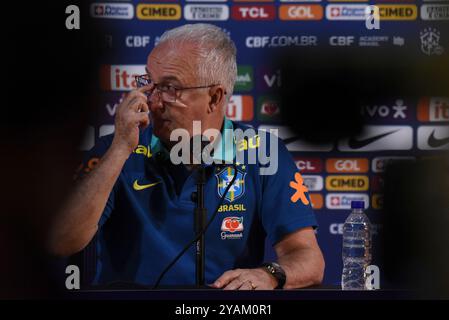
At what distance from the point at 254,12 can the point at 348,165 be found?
745 millimetres

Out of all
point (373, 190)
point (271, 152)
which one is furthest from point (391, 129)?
point (271, 152)

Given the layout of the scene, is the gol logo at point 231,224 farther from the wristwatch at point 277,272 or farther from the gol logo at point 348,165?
the gol logo at point 348,165

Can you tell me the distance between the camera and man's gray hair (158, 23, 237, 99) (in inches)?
129

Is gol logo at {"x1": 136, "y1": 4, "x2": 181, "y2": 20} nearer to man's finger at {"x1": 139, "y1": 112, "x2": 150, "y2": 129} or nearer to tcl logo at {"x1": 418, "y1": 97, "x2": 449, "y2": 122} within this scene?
man's finger at {"x1": 139, "y1": 112, "x2": 150, "y2": 129}

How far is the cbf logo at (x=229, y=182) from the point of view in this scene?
3.29 metres

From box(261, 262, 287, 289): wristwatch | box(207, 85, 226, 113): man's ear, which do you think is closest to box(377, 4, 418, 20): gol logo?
box(207, 85, 226, 113): man's ear

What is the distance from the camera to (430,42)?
335 cm

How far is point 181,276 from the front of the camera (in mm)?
3248

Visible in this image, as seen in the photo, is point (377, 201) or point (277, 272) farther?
point (377, 201)

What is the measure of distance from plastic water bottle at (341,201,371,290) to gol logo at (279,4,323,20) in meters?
0.79

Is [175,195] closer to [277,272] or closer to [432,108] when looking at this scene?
[277,272]

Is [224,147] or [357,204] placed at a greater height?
[224,147]

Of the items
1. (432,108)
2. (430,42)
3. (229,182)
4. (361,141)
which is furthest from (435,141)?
(229,182)

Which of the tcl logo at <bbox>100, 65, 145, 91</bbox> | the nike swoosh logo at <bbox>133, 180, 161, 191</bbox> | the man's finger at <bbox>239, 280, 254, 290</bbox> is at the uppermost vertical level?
the tcl logo at <bbox>100, 65, 145, 91</bbox>
